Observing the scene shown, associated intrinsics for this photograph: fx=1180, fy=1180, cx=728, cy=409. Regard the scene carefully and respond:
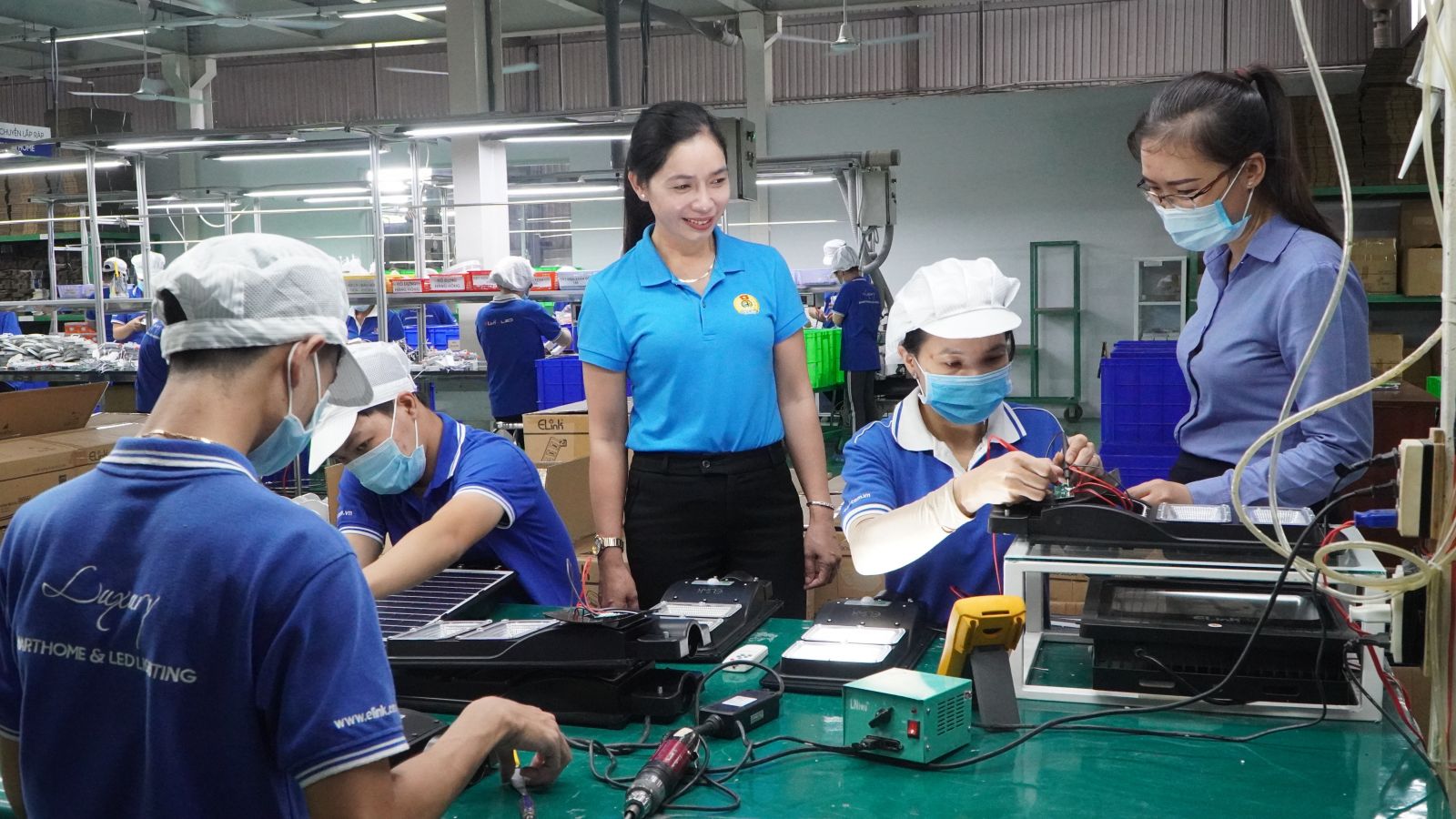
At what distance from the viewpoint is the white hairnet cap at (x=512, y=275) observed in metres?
6.11

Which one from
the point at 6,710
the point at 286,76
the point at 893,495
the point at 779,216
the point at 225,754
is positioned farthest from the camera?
the point at 286,76

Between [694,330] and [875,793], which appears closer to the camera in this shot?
[875,793]

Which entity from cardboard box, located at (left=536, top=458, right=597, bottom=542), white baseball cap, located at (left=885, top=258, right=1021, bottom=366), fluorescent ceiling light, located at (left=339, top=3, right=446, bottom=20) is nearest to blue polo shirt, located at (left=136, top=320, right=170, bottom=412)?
cardboard box, located at (left=536, top=458, right=597, bottom=542)

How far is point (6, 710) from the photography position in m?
1.05

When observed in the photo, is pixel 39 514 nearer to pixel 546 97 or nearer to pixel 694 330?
pixel 694 330

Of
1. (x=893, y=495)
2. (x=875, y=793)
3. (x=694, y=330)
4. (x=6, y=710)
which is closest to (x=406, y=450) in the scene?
(x=694, y=330)

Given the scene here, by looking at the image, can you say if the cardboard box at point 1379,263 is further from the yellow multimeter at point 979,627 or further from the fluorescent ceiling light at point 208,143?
the yellow multimeter at point 979,627

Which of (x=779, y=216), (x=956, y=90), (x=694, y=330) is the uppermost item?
(x=956, y=90)

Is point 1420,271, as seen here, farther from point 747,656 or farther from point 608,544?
point 747,656

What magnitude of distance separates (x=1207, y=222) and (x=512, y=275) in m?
4.74

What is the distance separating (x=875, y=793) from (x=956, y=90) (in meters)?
10.6

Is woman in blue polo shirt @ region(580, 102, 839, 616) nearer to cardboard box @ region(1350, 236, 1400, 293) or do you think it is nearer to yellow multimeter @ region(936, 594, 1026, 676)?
yellow multimeter @ region(936, 594, 1026, 676)

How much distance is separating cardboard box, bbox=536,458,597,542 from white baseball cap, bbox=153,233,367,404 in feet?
7.69

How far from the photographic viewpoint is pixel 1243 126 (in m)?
1.70
